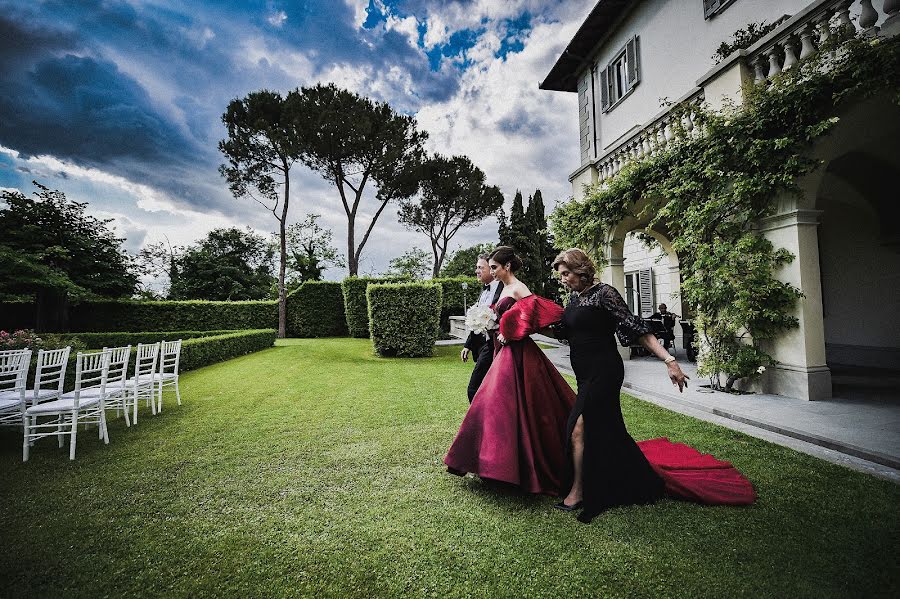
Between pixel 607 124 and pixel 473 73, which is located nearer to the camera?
pixel 607 124

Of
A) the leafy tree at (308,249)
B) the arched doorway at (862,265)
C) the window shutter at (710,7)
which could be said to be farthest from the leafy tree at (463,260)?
the arched doorway at (862,265)

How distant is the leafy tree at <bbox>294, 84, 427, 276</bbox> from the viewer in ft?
66.1

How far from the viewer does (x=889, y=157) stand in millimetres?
6047

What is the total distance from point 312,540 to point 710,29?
11628 mm

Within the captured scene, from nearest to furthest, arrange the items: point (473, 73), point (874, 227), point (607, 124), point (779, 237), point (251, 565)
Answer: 1. point (251, 565)
2. point (779, 237)
3. point (874, 227)
4. point (607, 124)
5. point (473, 73)

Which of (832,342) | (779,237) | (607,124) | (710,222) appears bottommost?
(832,342)

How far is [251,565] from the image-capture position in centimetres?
203

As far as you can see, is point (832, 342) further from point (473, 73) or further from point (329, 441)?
point (473, 73)

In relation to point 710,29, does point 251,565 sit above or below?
below

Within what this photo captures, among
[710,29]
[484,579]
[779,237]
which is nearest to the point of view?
[484,579]

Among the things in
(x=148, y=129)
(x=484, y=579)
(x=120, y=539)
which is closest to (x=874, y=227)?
(x=484, y=579)

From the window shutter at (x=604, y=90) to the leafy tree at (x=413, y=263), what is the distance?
28733 mm

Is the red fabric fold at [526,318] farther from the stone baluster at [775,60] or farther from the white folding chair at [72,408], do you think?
the stone baluster at [775,60]

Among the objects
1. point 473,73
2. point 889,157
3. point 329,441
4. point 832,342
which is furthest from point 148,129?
point 832,342
